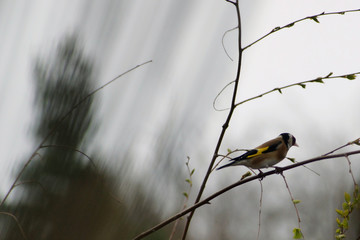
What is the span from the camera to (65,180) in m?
0.68

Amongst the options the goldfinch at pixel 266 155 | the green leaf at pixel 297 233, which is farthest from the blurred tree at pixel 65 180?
the goldfinch at pixel 266 155

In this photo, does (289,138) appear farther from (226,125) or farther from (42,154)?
(42,154)

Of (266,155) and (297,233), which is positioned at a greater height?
(297,233)

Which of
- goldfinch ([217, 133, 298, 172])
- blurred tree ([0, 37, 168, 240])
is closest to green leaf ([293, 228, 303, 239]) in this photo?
blurred tree ([0, 37, 168, 240])

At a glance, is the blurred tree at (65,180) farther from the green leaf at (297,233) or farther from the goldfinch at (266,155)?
the goldfinch at (266,155)

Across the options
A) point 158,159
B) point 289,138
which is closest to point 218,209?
point 289,138

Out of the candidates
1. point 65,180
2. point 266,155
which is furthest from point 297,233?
point 266,155

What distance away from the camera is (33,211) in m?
0.64

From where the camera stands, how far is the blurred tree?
2.11 ft

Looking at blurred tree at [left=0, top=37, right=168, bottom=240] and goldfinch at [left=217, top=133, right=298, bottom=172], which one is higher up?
blurred tree at [left=0, top=37, right=168, bottom=240]

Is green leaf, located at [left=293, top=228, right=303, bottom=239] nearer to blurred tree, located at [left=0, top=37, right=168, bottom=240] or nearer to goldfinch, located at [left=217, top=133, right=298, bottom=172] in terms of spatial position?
blurred tree, located at [left=0, top=37, right=168, bottom=240]

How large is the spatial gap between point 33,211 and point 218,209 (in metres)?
7.67

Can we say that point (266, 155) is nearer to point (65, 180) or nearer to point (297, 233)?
point (297, 233)

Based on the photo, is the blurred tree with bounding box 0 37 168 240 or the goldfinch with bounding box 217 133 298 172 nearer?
the blurred tree with bounding box 0 37 168 240
